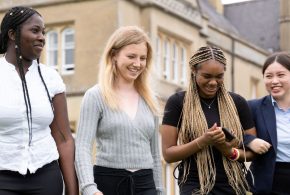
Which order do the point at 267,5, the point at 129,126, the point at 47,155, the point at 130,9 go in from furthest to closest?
1. the point at 267,5
2. the point at 130,9
3. the point at 129,126
4. the point at 47,155

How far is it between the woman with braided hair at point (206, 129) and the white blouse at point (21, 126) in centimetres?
105

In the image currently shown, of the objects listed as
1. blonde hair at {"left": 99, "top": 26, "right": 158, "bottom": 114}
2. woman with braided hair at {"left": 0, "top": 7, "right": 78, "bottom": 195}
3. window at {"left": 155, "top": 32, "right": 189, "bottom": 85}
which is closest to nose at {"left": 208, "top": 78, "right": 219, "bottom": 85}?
blonde hair at {"left": 99, "top": 26, "right": 158, "bottom": 114}

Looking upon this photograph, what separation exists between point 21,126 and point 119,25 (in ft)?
74.3

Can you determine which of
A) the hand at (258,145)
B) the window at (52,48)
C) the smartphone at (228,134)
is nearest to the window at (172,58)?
the window at (52,48)

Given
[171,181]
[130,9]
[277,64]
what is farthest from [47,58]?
[277,64]

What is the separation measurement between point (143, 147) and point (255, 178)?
0.96 metres

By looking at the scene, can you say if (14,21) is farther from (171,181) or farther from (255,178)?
(171,181)

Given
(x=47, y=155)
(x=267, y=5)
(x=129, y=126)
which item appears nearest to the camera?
(x=47, y=155)

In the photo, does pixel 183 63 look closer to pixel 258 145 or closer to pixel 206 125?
pixel 258 145

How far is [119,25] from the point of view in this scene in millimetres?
27672

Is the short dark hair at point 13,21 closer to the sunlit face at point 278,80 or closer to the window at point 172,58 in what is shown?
the sunlit face at point 278,80

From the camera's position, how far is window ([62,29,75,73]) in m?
28.8

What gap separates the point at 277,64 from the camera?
6.37 meters

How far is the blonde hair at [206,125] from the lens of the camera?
5910 mm
